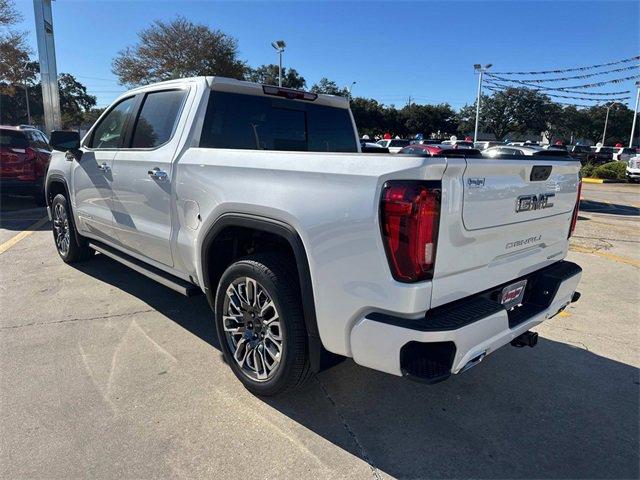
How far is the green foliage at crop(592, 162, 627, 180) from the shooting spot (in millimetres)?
21513

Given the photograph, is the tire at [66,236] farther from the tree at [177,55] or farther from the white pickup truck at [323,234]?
the tree at [177,55]

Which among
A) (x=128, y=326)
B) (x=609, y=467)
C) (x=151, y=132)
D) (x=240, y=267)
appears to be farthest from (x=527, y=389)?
(x=151, y=132)

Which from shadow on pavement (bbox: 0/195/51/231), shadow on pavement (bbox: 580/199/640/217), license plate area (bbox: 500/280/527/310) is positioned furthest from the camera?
shadow on pavement (bbox: 580/199/640/217)

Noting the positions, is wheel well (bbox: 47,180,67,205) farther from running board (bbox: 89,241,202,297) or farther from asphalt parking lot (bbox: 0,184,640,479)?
asphalt parking lot (bbox: 0,184,640,479)

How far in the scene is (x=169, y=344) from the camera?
3707mm

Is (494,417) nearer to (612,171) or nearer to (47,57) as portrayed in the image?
(47,57)

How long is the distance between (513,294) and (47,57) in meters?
17.0

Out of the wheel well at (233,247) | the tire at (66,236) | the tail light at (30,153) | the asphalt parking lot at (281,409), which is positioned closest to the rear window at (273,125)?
the wheel well at (233,247)

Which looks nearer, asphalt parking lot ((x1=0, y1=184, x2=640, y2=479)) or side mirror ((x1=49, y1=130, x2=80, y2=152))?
asphalt parking lot ((x1=0, y1=184, x2=640, y2=479))

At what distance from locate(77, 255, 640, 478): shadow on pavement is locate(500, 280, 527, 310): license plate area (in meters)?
0.69

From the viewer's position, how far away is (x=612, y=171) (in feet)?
71.0

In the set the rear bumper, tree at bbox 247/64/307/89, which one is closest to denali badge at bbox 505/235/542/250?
the rear bumper

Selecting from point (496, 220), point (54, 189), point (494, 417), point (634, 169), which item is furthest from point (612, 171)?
point (54, 189)

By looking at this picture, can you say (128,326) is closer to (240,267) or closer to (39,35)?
(240,267)
